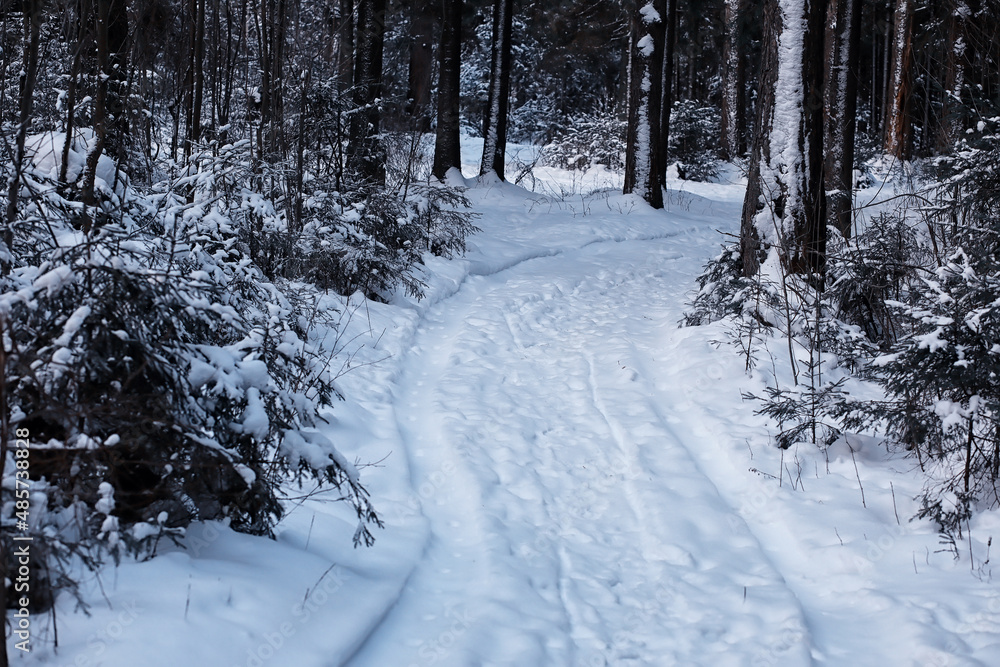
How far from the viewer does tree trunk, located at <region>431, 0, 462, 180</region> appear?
15.7 metres

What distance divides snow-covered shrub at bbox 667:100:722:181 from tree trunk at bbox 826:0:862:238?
390 inches

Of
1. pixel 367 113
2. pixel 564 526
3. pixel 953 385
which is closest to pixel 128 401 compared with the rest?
pixel 564 526

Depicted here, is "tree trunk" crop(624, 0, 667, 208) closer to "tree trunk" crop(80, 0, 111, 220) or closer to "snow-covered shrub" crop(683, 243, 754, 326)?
"snow-covered shrub" crop(683, 243, 754, 326)

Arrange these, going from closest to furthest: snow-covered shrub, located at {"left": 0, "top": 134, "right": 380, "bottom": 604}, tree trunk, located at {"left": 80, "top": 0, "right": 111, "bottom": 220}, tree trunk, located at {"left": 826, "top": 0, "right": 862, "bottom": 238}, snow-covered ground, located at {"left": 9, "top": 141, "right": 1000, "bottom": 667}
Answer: snow-covered shrub, located at {"left": 0, "top": 134, "right": 380, "bottom": 604} < snow-covered ground, located at {"left": 9, "top": 141, "right": 1000, "bottom": 667} < tree trunk, located at {"left": 80, "top": 0, "right": 111, "bottom": 220} < tree trunk, located at {"left": 826, "top": 0, "right": 862, "bottom": 238}

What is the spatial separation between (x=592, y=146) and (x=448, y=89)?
8.42m

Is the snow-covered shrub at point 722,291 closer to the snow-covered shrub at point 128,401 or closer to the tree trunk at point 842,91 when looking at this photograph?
the snow-covered shrub at point 128,401

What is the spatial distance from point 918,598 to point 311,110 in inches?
295

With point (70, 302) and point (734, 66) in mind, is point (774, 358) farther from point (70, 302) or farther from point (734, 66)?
point (734, 66)

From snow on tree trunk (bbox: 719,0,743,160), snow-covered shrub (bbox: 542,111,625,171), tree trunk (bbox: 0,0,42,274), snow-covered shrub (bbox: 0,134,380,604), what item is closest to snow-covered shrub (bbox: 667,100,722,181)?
snow on tree trunk (bbox: 719,0,743,160)

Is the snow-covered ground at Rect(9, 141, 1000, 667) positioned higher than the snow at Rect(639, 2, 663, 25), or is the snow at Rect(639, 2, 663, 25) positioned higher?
the snow at Rect(639, 2, 663, 25)

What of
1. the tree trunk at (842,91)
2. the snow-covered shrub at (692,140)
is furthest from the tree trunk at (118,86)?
the snow-covered shrub at (692,140)

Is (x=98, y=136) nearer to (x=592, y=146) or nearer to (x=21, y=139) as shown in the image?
(x=21, y=139)

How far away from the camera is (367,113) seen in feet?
31.6

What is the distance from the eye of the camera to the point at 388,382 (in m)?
5.73
